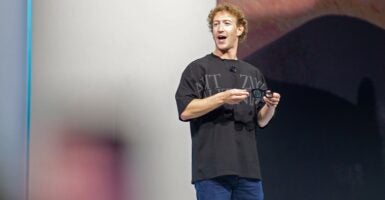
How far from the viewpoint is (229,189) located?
5.56ft

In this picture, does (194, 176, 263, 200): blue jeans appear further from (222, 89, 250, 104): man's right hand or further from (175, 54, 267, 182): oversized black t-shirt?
(222, 89, 250, 104): man's right hand

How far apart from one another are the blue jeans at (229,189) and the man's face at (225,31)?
0.40 m

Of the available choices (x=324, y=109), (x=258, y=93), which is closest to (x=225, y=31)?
(x=258, y=93)

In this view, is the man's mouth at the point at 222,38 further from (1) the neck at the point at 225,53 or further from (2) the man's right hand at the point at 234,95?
(2) the man's right hand at the point at 234,95

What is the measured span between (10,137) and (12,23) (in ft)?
1.37

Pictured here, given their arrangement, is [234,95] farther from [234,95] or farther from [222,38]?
[222,38]

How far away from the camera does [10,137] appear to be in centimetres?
217

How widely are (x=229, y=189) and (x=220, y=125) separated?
0.18m

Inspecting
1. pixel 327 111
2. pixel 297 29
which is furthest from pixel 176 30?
pixel 327 111

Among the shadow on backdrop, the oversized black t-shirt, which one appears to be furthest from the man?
the shadow on backdrop

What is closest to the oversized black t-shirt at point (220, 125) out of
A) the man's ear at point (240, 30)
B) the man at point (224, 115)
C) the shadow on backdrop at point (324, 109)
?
the man at point (224, 115)

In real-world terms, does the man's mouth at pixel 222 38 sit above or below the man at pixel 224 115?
above

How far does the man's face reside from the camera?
5.89 ft

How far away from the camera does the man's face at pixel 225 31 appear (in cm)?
179
